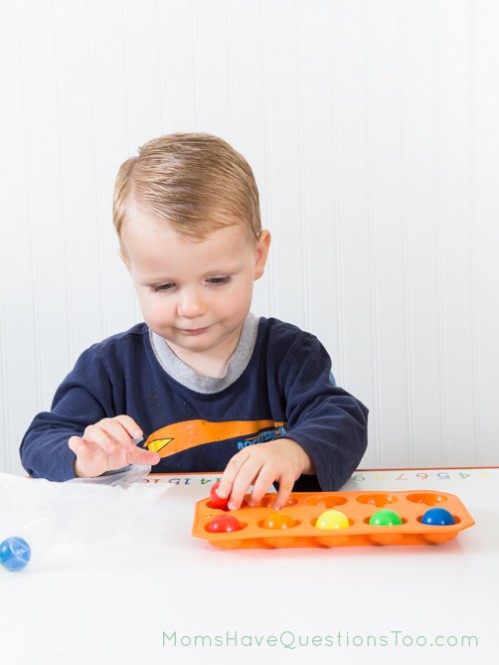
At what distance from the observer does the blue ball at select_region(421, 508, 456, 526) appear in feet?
2.01

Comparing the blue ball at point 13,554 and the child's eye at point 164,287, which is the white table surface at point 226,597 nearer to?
the blue ball at point 13,554

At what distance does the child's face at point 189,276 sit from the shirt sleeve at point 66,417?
15cm

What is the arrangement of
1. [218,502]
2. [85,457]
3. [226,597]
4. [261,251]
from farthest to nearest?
[261,251] → [85,457] → [218,502] → [226,597]

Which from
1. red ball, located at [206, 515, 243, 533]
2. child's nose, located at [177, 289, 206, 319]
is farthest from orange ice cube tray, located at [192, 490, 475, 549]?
child's nose, located at [177, 289, 206, 319]

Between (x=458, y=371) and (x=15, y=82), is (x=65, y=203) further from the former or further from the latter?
(x=458, y=371)

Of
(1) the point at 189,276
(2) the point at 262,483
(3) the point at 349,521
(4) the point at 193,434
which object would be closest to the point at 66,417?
(4) the point at 193,434

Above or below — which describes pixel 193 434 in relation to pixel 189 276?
below

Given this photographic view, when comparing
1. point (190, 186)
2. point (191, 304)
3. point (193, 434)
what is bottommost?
point (193, 434)

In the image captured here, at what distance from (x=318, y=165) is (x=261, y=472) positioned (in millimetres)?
907

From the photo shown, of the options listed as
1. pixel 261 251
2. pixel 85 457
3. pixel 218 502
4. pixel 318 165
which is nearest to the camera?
pixel 218 502

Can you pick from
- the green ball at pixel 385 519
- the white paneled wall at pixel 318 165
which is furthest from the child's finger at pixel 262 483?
the white paneled wall at pixel 318 165

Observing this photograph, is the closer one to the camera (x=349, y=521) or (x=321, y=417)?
(x=349, y=521)

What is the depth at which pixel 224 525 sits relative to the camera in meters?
0.63

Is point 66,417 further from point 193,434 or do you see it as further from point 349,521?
point 349,521
